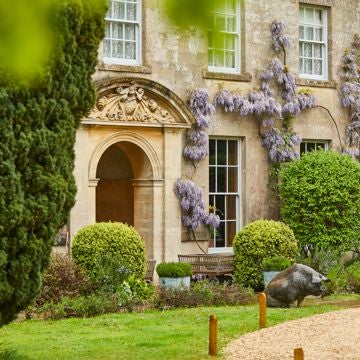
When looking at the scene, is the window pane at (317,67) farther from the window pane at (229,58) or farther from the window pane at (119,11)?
the window pane at (119,11)

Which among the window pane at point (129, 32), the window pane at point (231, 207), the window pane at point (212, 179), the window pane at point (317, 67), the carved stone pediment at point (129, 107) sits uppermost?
the window pane at point (129, 32)

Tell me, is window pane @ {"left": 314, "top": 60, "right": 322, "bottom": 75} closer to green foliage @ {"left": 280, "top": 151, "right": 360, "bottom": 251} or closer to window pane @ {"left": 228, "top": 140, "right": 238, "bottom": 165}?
green foliage @ {"left": 280, "top": 151, "right": 360, "bottom": 251}

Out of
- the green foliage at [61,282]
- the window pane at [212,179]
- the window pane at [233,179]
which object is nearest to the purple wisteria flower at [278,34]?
the window pane at [233,179]

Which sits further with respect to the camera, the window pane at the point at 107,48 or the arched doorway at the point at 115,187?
the arched doorway at the point at 115,187

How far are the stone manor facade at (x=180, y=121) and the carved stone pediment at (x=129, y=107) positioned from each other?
2 cm

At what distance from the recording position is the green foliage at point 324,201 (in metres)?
18.2

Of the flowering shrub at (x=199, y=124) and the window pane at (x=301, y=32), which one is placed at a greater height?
the window pane at (x=301, y=32)

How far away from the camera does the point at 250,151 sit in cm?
1884

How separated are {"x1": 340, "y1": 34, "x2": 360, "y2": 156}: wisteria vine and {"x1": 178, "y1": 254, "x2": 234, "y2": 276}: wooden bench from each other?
4.92 m

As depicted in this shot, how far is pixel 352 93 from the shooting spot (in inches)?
800

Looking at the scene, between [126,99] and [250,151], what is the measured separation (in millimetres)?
3333

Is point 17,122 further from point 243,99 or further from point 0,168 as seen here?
point 243,99

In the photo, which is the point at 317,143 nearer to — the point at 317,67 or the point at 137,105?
the point at 317,67

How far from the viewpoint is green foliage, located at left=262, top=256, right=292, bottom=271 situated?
627 inches
